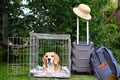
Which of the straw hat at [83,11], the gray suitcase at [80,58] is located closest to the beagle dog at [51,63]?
the gray suitcase at [80,58]

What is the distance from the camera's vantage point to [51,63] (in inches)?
159

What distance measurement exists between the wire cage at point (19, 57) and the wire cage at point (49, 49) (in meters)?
0.19

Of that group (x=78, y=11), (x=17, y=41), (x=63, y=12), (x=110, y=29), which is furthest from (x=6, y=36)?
(x=110, y=29)

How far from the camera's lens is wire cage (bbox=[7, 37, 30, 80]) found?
4.42 metres

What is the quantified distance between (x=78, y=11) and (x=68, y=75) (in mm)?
1058

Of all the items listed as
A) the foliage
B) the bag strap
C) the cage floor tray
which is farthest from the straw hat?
the cage floor tray

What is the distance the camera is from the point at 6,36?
5.49 meters

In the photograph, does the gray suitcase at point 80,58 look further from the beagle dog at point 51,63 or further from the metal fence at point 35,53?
the beagle dog at point 51,63

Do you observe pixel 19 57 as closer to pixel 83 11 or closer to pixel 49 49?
pixel 49 49

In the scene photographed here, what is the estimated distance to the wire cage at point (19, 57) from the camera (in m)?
4.42

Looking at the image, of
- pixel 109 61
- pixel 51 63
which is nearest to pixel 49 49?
pixel 51 63

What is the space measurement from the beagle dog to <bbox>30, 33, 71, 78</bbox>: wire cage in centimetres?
8

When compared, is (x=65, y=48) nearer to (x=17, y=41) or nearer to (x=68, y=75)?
(x=68, y=75)

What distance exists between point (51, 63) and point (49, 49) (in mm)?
865
